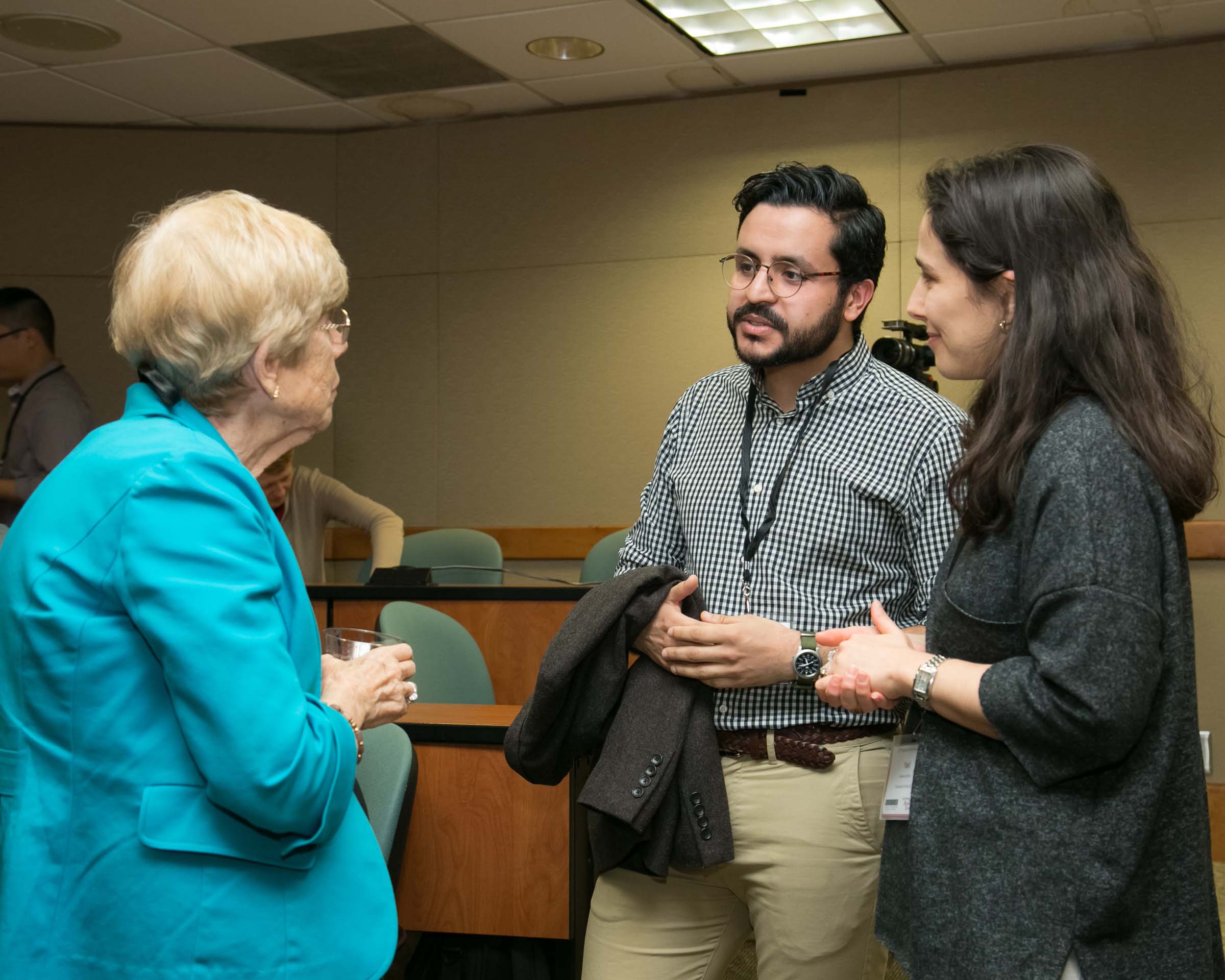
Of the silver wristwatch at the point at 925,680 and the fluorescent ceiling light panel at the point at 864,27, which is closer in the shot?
the silver wristwatch at the point at 925,680

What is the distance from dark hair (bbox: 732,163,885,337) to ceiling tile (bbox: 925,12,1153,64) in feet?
10.6

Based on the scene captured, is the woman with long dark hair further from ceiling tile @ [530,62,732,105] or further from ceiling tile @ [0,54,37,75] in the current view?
ceiling tile @ [0,54,37,75]

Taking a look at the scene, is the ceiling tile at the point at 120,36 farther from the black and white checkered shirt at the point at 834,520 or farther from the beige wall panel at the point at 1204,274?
the beige wall panel at the point at 1204,274

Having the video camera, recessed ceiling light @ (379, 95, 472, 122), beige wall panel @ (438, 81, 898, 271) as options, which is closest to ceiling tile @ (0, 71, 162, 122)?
recessed ceiling light @ (379, 95, 472, 122)

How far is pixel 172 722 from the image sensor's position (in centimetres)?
112

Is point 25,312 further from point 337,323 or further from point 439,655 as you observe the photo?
point 337,323

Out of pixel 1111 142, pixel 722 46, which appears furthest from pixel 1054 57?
pixel 722 46

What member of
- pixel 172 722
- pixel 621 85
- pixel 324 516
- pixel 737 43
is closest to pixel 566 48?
pixel 621 85

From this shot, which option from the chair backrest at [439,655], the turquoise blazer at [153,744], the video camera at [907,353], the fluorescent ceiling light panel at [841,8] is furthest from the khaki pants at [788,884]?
the fluorescent ceiling light panel at [841,8]

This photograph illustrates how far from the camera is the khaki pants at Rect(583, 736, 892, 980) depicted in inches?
63.4

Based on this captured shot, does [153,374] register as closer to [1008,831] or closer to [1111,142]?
[1008,831]

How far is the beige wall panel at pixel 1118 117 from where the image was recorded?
4691 mm

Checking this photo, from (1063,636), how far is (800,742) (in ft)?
1.98

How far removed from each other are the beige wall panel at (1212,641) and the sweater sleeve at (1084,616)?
3.88 metres
